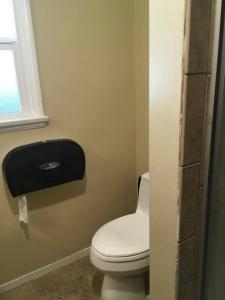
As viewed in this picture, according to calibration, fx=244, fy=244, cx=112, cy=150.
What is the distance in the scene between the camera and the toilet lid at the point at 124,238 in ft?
4.52

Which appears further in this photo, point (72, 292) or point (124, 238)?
point (72, 292)

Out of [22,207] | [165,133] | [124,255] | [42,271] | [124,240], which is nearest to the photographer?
[165,133]

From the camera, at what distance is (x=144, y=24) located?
5.74 ft

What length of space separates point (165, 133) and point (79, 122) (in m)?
1.11

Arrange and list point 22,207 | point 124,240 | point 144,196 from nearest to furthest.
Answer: point 124,240 < point 22,207 < point 144,196

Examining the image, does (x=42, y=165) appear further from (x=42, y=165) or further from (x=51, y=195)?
(x=51, y=195)

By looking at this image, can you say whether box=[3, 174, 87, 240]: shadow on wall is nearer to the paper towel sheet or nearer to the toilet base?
the paper towel sheet

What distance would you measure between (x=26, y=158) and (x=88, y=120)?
525mm

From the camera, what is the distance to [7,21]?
145 centimetres

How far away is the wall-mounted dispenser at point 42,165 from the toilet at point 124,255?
0.46 m

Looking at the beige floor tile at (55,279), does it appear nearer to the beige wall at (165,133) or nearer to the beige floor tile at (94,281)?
the beige floor tile at (94,281)

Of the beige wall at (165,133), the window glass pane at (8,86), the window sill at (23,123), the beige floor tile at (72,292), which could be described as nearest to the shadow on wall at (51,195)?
the window sill at (23,123)

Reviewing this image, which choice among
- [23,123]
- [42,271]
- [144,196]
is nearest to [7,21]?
[23,123]

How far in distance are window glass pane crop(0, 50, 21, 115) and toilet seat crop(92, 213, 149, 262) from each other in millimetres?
986
